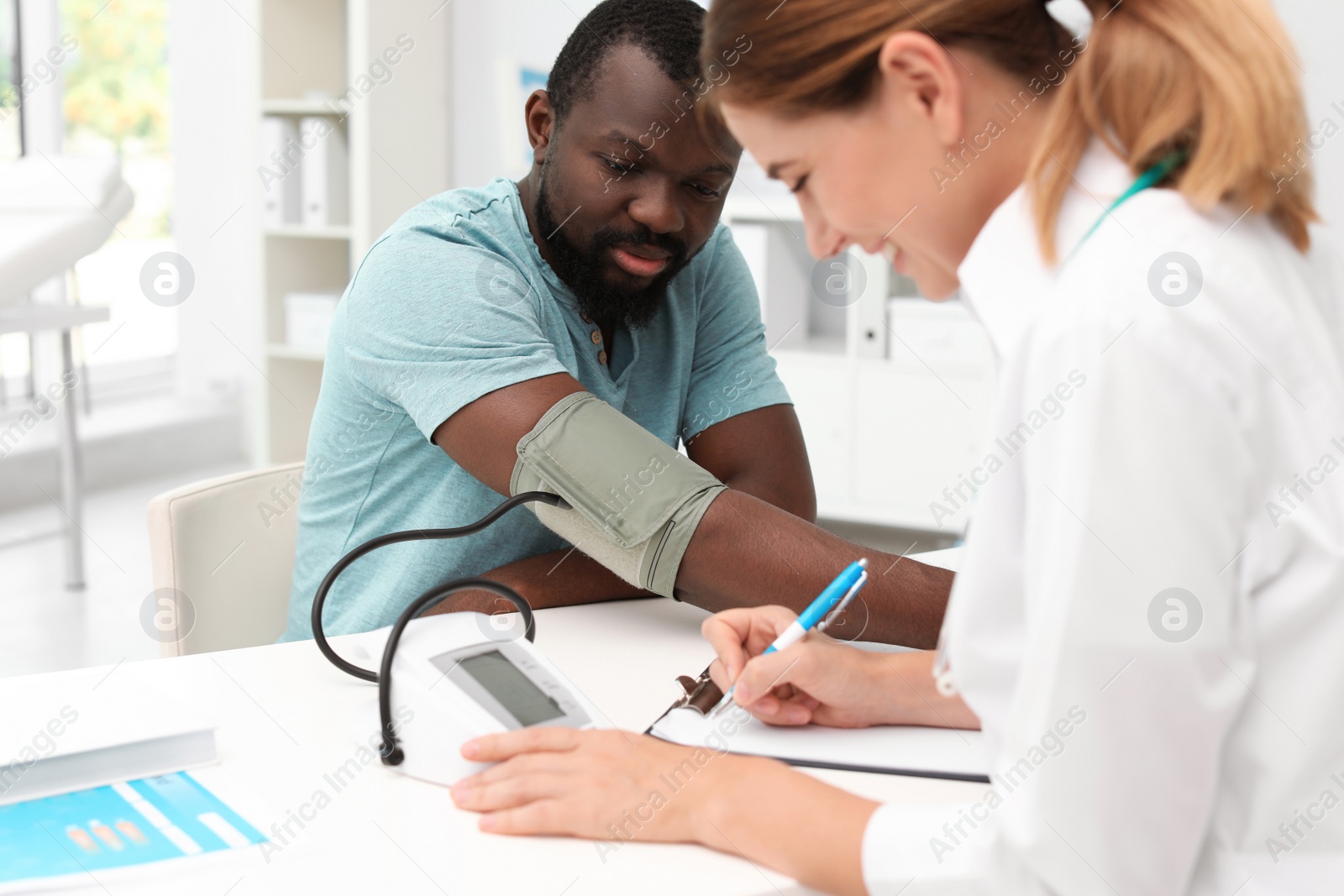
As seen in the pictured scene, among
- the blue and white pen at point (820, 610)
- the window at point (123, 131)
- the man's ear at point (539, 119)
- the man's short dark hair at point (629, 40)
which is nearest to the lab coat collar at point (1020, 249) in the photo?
the blue and white pen at point (820, 610)

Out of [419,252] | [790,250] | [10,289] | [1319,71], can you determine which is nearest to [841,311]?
[790,250]

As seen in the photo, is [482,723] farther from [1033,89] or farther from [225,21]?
[225,21]

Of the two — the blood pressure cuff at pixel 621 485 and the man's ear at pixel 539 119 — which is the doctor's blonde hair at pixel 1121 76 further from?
the man's ear at pixel 539 119

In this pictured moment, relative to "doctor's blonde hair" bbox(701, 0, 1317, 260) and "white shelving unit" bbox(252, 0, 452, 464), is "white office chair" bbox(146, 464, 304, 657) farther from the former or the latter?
"white shelving unit" bbox(252, 0, 452, 464)

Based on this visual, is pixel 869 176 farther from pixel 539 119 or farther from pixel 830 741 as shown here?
pixel 539 119

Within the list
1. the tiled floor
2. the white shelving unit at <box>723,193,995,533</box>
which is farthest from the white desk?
the white shelving unit at <box>723,193,995,533</box>

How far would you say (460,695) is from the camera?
0.88 meters

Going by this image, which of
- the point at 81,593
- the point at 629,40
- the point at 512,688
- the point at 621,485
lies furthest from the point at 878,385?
the point at 512,688

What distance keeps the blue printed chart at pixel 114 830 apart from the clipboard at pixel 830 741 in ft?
1.10

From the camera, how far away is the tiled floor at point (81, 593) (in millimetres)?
2812

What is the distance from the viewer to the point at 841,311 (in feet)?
12.6

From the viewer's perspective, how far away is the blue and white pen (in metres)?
0.98

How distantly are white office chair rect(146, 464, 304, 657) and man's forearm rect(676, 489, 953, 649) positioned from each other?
21.5 inches

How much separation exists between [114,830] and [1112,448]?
0.68m
